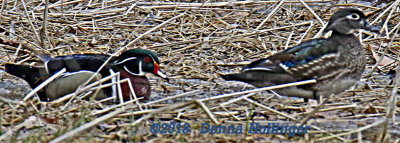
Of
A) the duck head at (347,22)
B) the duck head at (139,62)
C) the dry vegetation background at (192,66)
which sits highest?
the duck head at (347,22)

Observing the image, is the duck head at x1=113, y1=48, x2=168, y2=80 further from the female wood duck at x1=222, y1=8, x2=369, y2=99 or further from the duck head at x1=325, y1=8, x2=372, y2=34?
the duck head at x1=325, y1=8, x2=372, y2=34

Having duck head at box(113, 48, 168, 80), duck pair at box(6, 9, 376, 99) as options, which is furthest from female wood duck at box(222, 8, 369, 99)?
duck head at box(113, 48, 168, 80)

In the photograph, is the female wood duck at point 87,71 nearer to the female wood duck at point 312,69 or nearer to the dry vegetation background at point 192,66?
the dry vegetation background at point 192,66

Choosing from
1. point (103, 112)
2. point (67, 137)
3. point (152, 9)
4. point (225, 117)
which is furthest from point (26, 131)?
point (152, 9)

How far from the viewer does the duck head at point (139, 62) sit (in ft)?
13.9

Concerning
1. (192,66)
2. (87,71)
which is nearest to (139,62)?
(87,71)

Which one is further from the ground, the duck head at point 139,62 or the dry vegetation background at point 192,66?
the duck head at point 139,62

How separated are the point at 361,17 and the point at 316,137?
1.33 metres

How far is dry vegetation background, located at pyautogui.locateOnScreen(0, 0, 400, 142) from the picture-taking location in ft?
10.6

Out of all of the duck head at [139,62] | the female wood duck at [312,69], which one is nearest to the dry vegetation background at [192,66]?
the female wood duck at [312,69]

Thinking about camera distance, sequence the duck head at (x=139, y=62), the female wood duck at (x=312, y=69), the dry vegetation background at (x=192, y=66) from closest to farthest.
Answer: the dry vegetation background at (x=192, y=66) < the female wood duck at (x=312, y=69) < the duck head at (x=139, y=62)

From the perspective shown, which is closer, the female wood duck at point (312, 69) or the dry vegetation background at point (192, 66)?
the dry vegetation background at point (192, 66)

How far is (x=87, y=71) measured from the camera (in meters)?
4.05

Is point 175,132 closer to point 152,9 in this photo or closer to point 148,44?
point 148,44
